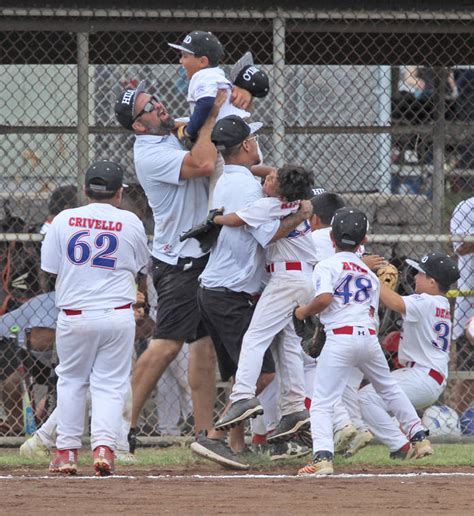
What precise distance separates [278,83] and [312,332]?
1983mm

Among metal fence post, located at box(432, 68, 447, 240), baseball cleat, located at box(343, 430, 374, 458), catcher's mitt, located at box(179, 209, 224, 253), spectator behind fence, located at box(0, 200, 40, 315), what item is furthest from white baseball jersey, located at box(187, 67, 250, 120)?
spectator behind fence, located at box(0, 200, 40, 315)

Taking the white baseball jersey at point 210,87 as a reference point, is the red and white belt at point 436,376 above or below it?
below

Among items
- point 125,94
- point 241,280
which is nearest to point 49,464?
point 241,280

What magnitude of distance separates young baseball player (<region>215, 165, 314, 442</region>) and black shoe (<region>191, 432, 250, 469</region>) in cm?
11

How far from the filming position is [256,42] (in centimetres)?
914

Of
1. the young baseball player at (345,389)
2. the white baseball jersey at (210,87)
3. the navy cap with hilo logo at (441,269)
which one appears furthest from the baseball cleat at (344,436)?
the white baseball jersey at (210,87)

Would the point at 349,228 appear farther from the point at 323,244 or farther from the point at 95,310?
the point at 95,310

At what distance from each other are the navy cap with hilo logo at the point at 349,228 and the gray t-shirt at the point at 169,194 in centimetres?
92

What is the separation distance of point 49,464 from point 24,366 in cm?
163

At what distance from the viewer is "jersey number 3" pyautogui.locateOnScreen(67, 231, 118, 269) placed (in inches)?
255

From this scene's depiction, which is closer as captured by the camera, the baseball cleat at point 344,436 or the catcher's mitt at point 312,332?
the catcher's mitt at point 312,332

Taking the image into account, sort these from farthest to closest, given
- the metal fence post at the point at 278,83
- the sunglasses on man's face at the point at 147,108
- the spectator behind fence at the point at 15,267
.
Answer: the spectator behind fence at the point at 15,267
the metal fence post at the point at 278,83
the sunglasses on man's face at the point at 147,108

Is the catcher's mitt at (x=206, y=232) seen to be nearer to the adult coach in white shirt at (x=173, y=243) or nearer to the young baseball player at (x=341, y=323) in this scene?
the adult coach in white shirt at (x=173, y=243)

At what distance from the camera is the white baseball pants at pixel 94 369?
6492mm
